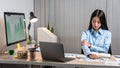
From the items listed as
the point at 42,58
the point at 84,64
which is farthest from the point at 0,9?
the point at 84,64

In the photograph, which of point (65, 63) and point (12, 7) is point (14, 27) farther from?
point (65, 63)

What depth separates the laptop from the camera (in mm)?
2412

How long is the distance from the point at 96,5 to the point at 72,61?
2163 mm

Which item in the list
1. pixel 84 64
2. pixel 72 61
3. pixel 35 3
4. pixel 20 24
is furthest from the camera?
pixel 35 3

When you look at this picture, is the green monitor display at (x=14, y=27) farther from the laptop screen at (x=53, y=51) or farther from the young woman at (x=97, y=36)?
the young woman at (x=97, y=36)

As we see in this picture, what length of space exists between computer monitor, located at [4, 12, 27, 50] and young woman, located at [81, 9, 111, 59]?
0.83 m

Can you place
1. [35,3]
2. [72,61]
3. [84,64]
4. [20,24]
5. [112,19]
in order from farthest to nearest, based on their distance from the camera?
[35,3], [112,19], [20,24], [72,61], [84,64]

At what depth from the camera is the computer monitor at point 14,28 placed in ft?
9.25

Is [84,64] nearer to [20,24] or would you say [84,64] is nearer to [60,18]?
[20,24]

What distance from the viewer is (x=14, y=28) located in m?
2.99

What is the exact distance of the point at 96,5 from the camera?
4.43 meters

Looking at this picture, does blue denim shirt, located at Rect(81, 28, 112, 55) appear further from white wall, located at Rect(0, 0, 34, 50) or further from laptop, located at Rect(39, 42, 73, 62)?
white wall, located at Rect(0, 0, 34, 50)

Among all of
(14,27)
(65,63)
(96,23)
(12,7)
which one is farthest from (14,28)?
(96,23)

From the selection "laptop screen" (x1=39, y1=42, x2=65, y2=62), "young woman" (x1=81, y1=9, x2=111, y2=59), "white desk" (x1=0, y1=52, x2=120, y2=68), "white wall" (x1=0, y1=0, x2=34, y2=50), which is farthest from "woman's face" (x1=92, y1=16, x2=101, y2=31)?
"white wall" (x1=0, y1=0, x2=34, y2=50)
